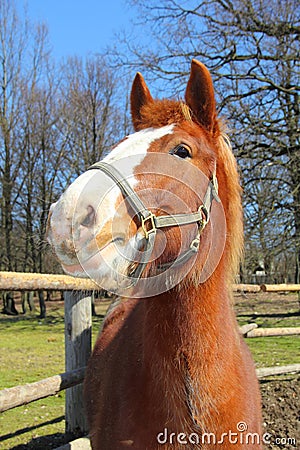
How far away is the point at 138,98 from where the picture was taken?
2340 millimetres

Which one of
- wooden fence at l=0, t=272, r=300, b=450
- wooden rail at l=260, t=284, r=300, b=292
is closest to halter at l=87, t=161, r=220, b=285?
wooden fence at l=0, t=272, r=300, b=450

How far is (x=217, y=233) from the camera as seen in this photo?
2127 mm

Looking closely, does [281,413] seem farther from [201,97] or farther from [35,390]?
[201,97]

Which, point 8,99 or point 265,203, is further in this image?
point 8,99

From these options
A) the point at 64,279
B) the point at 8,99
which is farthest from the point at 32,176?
the point at 64,279

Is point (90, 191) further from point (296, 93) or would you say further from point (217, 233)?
point (296, 93)

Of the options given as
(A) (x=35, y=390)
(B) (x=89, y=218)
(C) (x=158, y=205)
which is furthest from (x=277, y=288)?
(B) (x=89, y=218)

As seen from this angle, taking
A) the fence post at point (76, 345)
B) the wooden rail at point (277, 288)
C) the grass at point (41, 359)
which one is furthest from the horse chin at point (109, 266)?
the wooden rail at point (277, 288)

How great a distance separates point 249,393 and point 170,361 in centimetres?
52

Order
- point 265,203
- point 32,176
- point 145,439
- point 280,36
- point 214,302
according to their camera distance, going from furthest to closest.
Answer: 1. point 32,176
2. point 265,203
3. point 280,36
4. point 214,302
5. point 145,439

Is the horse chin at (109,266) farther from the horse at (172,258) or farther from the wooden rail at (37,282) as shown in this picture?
the wooden rail at (37,282)

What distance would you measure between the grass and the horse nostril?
337 centimetres

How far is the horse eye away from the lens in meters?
1.92

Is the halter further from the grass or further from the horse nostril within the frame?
the grass
